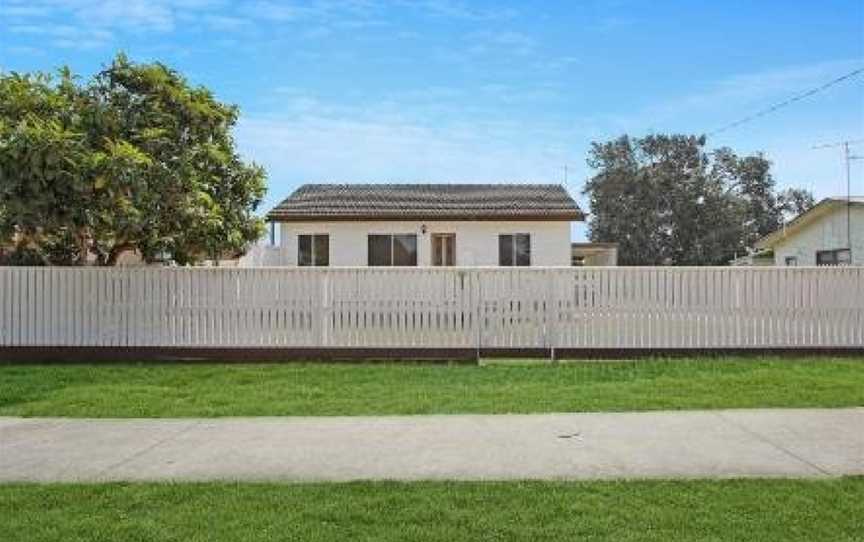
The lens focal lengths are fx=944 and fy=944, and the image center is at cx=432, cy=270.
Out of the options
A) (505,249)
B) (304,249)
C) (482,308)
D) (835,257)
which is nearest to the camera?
(482,308)

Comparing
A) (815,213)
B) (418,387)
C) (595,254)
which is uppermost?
(815,213)

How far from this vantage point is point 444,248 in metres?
26.9

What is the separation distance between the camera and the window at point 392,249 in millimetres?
26641

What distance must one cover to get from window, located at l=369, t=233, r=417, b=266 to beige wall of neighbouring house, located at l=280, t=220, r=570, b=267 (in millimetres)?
150

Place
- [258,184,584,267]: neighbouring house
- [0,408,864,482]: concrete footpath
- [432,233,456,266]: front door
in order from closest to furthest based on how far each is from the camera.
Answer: [0,408,864,482]: concrete footpath → [258,184,584,267]: neighbouring house → [432,233,456,266]: front door

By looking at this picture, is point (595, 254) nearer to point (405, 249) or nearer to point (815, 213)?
point (815, 213)

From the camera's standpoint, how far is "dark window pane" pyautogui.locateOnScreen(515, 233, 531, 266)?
87.2ft

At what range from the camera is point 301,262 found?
2709 centimetres

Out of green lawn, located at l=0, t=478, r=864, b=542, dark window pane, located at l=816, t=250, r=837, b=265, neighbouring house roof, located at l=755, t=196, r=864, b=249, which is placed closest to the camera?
green lawn, located at l=0, t=478, r=864, b=542

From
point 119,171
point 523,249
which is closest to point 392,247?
point 523,249

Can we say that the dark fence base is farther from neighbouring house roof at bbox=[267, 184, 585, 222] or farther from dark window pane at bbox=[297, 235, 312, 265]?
dark window pane at bbox=[297, 235, 312, 265]

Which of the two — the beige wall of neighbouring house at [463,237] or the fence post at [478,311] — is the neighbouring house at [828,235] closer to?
the beige wall of neighbouring house at [463,237]

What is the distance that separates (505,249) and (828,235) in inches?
391

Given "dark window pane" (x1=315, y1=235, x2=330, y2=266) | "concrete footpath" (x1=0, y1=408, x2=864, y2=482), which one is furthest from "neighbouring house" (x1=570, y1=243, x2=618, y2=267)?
"concrete footpath" (x1=0, y1=408, x2=864, y2=482)
